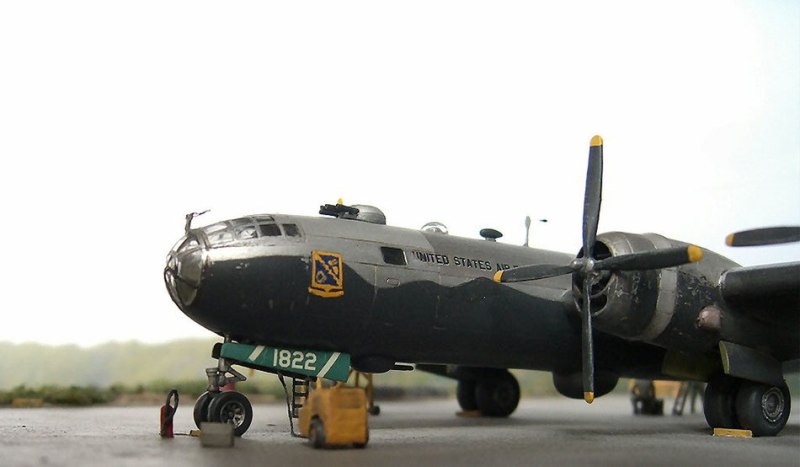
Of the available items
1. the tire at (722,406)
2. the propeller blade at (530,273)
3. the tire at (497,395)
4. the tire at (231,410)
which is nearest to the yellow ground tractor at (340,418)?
the tire at (231,410)

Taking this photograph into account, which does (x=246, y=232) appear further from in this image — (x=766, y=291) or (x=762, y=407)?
(x=762, y=407)

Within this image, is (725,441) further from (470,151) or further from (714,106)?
(470,151)

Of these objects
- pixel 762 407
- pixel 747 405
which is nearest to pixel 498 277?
pixel 747 405

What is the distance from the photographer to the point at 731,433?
12945 mm

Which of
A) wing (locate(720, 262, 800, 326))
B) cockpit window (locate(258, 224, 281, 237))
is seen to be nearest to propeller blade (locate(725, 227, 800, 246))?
wing (locate(720, 262, 800, 326))

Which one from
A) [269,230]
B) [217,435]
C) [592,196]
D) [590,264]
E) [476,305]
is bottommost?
[217,435]

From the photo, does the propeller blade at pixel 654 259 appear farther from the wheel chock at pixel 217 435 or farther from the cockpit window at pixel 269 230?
the wheel chock at pixel 217 435

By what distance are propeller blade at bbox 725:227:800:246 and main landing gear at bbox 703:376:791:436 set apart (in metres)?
2.86

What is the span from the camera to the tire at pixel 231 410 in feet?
35.4

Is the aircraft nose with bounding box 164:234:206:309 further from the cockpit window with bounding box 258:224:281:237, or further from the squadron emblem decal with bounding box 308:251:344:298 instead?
the squadron emblem decal with bounding box 308:251:344:298

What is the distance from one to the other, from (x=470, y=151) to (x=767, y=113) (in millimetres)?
7239

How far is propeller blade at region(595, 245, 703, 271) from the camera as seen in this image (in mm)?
10883

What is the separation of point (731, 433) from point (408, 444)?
612 cm

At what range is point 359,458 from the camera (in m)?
8.42
